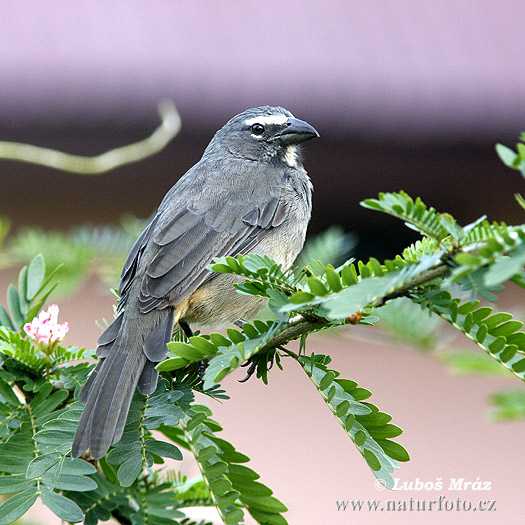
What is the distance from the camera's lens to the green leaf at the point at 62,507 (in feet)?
5.21

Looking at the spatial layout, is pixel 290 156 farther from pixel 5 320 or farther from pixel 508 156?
pixel 508 156

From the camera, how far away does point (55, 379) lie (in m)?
2.05

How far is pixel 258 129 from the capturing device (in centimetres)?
392

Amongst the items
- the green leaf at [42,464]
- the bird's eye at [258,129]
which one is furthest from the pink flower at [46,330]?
the bird's eye at [258,129]

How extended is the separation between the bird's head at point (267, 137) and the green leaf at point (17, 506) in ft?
8.16

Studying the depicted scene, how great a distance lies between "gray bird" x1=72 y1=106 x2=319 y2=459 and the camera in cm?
Answer: 210

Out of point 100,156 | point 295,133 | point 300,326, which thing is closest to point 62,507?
point 300,326

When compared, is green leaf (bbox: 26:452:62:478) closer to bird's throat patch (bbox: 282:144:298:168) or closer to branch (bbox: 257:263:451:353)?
branch (bbox: 257:263:451:353)

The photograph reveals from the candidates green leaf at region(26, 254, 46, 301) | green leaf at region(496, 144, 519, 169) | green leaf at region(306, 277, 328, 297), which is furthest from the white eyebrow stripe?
green leaf at region(496, 144, 519, 169)

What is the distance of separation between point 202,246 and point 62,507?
1.57m

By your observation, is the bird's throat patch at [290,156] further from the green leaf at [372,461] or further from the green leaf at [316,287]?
the green leaf at [316,287]

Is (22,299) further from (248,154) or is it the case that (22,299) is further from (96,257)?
(248,154)

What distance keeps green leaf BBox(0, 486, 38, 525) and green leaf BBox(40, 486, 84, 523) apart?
0.03 meters

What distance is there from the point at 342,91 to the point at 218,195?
136 inches
